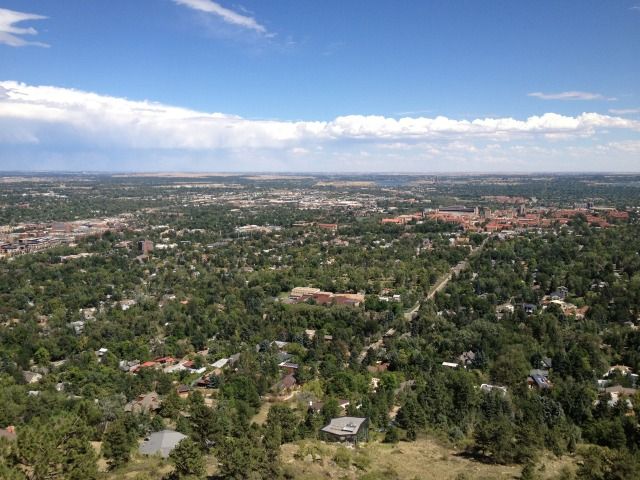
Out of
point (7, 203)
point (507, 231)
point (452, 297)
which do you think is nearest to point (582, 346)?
point (452, 297)

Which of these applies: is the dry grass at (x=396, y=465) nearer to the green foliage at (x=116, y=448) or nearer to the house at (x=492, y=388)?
the green foliage at (x=116, y=448)

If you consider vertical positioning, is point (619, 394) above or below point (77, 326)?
above

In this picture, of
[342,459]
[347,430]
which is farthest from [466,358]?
[342,459]

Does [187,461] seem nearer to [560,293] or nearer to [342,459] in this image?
[342,459]

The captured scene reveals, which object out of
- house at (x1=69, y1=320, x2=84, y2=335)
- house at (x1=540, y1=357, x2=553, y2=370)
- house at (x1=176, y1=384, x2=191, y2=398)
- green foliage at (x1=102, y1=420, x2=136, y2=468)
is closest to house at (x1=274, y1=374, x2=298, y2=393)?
house at (x1=176, y1=384, x2=191, y2=398)

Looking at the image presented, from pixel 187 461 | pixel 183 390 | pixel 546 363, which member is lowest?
pixel 183 390

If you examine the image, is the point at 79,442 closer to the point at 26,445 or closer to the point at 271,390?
the point at 26,445
